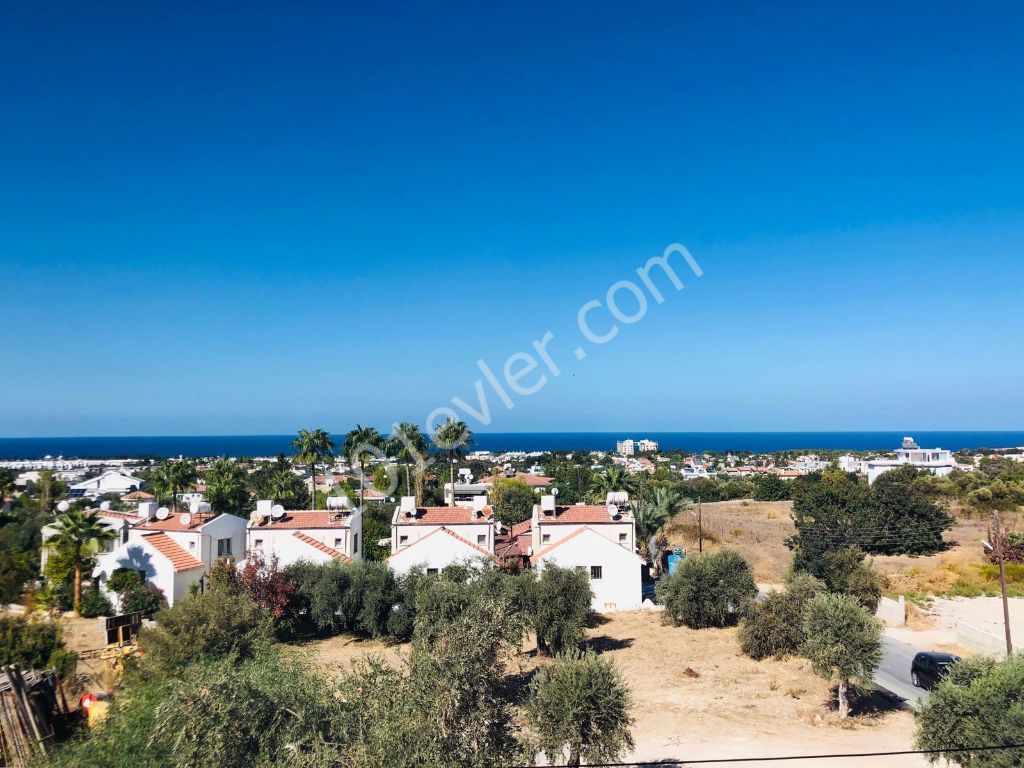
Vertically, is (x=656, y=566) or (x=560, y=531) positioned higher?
(x=560, y=531)

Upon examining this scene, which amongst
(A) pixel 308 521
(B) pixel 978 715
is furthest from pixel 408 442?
(B) pixel 978 715

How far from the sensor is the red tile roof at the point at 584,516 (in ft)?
128

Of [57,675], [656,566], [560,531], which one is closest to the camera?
[57,675]

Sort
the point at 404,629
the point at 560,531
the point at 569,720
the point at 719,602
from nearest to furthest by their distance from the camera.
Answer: the point at 569,720 < the point at 404,629 < the point at 719,602 < the point at 560,531

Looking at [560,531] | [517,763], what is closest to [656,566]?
[560,531]

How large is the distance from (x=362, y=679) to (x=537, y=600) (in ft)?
50.7

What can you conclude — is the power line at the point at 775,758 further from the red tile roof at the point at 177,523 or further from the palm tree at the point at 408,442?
the palm tree at the point at 408,442

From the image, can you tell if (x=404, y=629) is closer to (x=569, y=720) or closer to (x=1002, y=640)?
(x=569, y=720)

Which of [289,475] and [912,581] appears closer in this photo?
[912,581]

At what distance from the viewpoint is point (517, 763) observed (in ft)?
43.3

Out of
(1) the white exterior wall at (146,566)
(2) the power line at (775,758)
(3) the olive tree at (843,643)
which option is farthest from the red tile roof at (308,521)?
(3) the olive tree at (843,643)

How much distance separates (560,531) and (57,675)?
24684mm

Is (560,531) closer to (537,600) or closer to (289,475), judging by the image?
(537,600)

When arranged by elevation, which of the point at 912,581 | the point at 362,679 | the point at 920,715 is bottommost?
the point at 912,581
